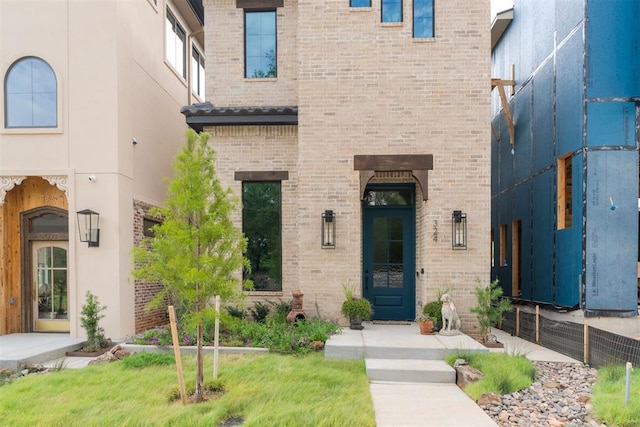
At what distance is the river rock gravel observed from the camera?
14.0ft

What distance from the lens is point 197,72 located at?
13.2 metres

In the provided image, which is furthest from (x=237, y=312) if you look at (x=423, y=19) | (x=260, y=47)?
(x=423, y=19)

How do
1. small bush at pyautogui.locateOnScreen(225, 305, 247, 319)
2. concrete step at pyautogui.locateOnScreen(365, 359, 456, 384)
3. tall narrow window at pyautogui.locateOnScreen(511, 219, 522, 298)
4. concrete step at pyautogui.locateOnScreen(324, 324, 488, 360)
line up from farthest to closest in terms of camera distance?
tall narrow window at pyautogui.locateOnScreen(511, 219, 522, 298), small bush at pyautogui.locateOnScreen(225, 305, 247, 319), concrete step at pyautogui.locateOnScreen(324, 324, 488, 360), concrete step at pyautogui.locateOnScreen(365, 359, 456, 384)

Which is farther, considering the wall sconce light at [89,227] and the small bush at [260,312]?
the small bush at [260,312]

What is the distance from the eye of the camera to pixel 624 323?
7.40 metres

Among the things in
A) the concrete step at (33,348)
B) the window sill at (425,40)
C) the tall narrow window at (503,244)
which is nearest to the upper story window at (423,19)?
the window sill at (425,40)

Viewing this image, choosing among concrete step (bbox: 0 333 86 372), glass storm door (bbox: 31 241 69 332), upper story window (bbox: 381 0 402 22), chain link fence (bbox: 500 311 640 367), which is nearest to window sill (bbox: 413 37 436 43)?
upper story window (bbox: 381 0 402 22)

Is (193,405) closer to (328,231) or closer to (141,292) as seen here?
(328,231)

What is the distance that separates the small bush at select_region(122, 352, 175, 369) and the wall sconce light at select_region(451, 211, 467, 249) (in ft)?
18.4

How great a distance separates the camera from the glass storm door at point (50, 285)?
28.5 ft

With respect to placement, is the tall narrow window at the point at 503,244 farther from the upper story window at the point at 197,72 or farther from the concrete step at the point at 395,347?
the upper story window at the point at 197,72

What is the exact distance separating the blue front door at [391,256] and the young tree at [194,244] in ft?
14.3

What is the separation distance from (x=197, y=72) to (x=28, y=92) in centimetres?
583

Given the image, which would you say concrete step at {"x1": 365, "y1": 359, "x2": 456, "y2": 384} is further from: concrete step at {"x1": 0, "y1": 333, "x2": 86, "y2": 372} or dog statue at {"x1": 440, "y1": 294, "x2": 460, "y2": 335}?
concrete step at {"x1": 0, "y1": 333, "x2": 86, "y2": 372}
